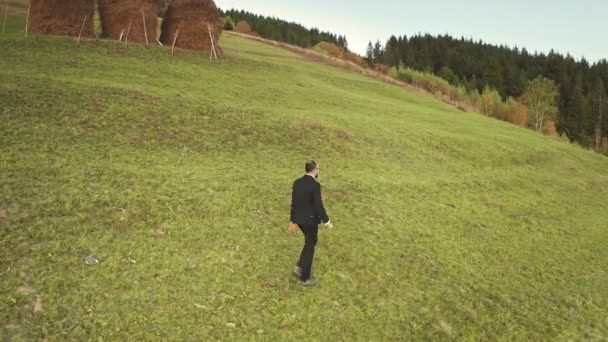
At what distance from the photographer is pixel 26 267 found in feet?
28.3

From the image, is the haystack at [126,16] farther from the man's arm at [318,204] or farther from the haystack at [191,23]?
the man's arm at [318,204]

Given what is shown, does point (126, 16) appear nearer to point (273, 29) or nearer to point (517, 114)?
point (517, 114)

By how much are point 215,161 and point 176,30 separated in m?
20.8

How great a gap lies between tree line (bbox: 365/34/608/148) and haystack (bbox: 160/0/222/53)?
250 ft

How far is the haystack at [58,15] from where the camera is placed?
28125mm

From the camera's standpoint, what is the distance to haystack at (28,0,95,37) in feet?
92.3

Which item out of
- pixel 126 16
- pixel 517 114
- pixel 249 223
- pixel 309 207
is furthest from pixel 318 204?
pixel 517 114

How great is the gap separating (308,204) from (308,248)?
0.96m

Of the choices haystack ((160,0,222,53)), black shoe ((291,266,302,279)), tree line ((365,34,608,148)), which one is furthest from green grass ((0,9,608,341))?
tree line ((365,34,608,148))

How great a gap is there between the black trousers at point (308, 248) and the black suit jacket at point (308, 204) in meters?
0.15

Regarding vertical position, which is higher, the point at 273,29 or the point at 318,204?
the point at 273,29

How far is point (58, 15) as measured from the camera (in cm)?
2852

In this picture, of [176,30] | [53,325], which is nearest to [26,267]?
[53,325]

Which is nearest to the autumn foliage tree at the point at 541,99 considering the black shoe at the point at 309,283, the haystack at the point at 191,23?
the haystack at the point at 191,23
